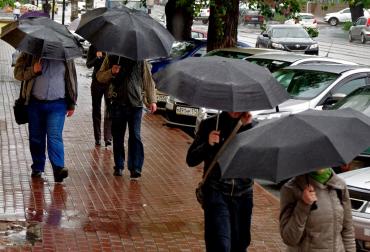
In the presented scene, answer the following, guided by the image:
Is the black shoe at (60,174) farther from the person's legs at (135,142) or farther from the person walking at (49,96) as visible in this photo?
the person's legs at (135,142)

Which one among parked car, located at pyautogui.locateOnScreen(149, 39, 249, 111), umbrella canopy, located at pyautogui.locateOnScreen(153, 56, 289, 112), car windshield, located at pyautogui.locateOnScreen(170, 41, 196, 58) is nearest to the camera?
umbrella canopy, located at pyautogui.locateOnScreen(153, 56, 289, 112)

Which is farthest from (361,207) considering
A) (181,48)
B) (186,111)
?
(181,48)

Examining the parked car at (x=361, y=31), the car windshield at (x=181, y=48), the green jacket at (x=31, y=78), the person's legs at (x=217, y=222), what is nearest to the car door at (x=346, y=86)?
the green jacket at (x=31, y=78)

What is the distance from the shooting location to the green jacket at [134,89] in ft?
34.0

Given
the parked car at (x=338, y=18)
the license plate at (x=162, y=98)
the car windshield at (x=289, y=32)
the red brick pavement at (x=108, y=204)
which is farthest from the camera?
the parked car at (x=338, y=18)

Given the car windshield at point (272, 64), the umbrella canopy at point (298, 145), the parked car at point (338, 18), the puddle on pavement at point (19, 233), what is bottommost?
the parked car at point (338, 18)

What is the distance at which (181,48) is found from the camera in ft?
63.2

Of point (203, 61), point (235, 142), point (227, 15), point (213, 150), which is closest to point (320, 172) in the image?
point (235, 142)

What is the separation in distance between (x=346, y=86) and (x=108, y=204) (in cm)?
557

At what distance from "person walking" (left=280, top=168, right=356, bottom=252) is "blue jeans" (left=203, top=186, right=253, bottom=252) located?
1071 mm

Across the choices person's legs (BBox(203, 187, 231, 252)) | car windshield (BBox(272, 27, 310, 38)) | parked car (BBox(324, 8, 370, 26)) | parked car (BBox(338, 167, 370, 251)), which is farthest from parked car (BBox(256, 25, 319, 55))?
parked car (BBox(324, 8, 370, 26))

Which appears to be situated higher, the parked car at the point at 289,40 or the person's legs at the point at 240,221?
the person's legs at the point at 240,221

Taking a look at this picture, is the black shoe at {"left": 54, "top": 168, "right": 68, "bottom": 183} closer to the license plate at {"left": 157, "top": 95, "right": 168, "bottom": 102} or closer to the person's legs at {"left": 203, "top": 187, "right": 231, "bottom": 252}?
the person's legs at {"left": 203, "top": 187, "right": 231, "bottom": 252}

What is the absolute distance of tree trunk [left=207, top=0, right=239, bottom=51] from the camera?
19391mm
